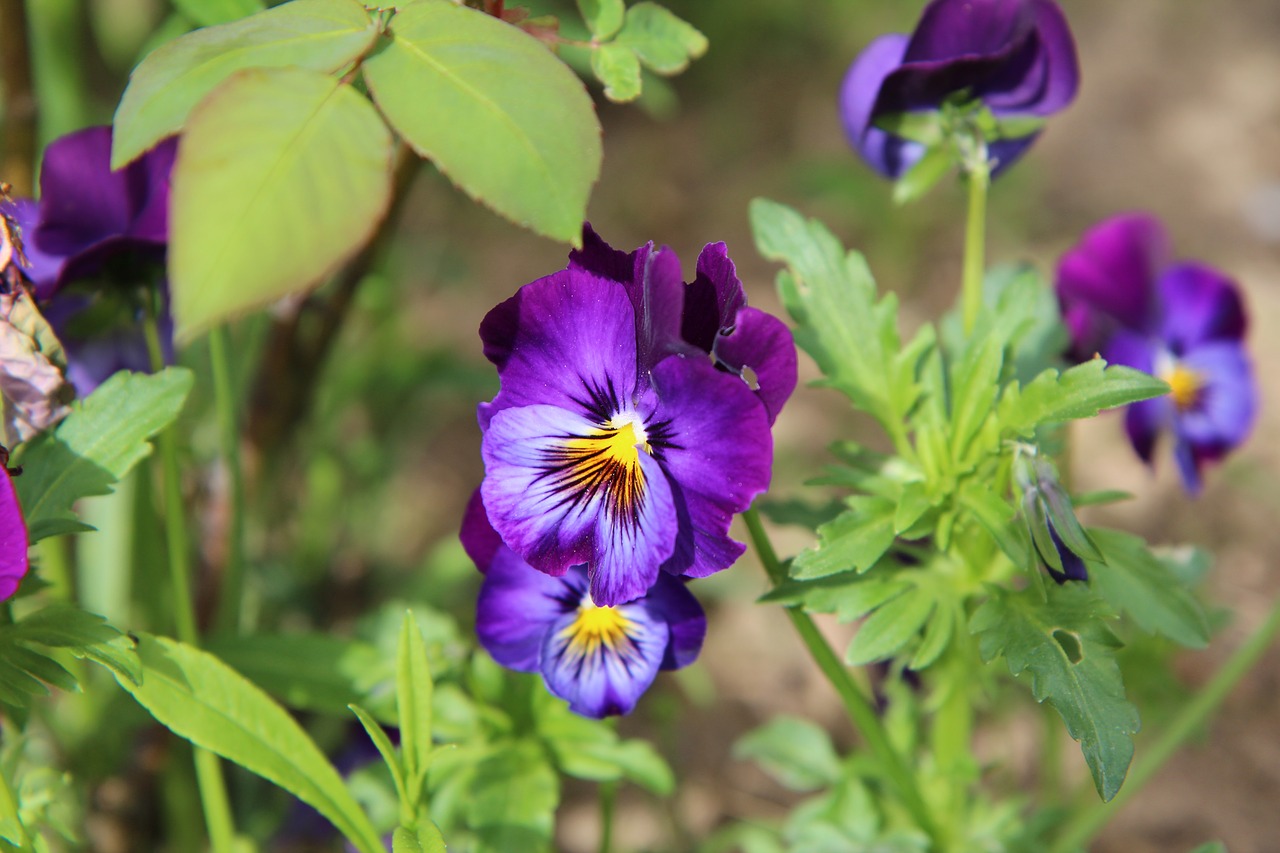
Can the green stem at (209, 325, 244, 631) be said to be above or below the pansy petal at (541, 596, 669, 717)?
below

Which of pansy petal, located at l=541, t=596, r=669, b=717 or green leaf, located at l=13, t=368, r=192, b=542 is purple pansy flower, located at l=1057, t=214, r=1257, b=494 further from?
green leaf, located at l=13, t=368, r=192, b=542

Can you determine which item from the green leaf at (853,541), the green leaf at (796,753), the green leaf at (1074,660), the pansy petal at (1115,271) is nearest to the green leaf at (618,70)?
the green leaf at (853,541)

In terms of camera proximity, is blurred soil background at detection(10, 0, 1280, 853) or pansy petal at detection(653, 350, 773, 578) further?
blurred soil background at detection(10, 0, 1280, 853)

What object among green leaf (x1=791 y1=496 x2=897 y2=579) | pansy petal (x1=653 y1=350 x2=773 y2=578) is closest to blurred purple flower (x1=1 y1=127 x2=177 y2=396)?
pansy petal (x1=653 y1=350 x2=773 y2=578)

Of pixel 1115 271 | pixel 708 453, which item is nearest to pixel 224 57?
pixel 708 453

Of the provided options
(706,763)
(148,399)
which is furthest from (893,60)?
(706,763)

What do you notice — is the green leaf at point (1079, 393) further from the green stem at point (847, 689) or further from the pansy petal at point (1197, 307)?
the pansy petal at point (1197, 307)

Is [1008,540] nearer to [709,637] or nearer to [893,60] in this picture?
[893,60]
